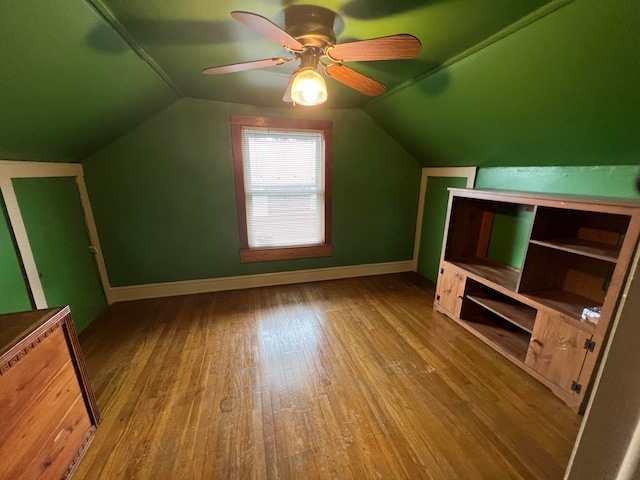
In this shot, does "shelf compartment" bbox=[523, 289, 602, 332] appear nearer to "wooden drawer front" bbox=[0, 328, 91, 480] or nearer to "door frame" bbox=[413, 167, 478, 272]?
"door frame" bbox=[413, 167, 478, 272]

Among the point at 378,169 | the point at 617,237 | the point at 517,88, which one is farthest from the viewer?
the point at 378,169

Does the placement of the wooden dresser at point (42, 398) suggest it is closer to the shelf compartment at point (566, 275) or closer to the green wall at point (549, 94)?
the green wall at point (549, 94)

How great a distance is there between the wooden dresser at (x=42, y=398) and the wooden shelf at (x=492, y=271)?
2753 millimetres

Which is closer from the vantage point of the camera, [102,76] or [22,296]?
[102,76]

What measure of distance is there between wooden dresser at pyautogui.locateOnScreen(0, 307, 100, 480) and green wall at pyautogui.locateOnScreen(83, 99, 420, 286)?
1679 millimetres

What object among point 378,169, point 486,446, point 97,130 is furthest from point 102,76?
point 486,446

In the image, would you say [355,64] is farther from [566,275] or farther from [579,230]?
[566,275]

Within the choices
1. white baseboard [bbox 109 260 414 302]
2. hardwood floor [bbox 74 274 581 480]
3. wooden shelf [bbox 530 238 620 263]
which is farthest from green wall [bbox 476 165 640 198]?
white baseboard [bbox 109 260 414 302]

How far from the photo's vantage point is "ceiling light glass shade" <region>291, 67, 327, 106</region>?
54.7 inches

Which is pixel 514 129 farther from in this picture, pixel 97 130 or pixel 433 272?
pixel 97 130

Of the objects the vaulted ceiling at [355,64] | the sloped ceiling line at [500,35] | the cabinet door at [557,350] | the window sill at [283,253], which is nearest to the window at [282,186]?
the window sill at [283,253]

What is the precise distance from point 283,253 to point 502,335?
2326mm

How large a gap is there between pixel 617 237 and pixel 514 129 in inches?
37.4

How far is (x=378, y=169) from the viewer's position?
3291 mm
